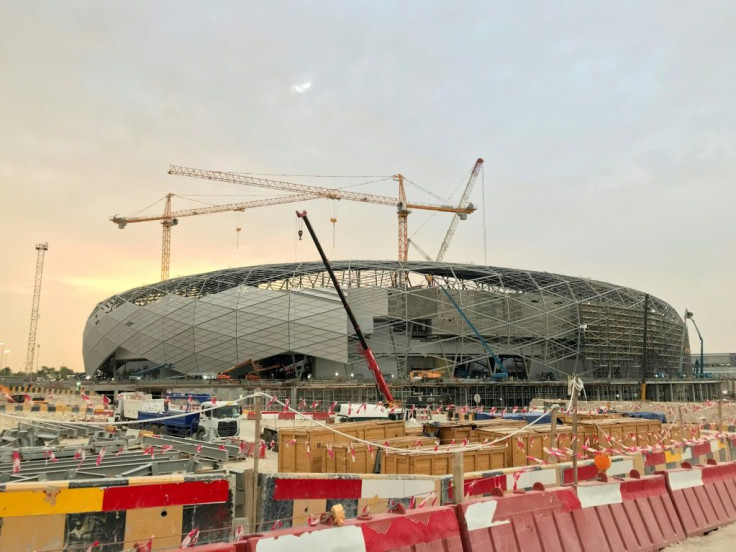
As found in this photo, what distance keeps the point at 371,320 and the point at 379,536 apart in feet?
183

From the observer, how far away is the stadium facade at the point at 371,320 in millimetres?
60312

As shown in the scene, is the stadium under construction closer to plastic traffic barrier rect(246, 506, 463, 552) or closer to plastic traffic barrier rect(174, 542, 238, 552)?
plastic traffic barrier rect(246, 506, 463, 552)

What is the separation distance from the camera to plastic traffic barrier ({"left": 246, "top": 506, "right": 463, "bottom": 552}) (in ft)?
15.4

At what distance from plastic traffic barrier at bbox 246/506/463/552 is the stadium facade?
179 feet

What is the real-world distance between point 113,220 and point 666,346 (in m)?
109

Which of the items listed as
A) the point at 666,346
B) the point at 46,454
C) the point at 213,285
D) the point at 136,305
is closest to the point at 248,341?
the point at 213,285

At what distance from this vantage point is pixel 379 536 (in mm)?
5105

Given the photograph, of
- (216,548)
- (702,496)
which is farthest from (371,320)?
(216,548)

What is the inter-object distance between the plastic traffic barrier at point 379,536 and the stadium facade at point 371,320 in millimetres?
54462

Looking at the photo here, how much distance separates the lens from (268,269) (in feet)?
217

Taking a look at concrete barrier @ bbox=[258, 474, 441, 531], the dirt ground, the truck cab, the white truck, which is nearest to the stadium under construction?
the white truck

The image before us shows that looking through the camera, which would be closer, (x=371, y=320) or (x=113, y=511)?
(x=113, y=511)

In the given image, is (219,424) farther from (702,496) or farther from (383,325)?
(383,325)

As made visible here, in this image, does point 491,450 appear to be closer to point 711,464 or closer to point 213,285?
point 711,464
